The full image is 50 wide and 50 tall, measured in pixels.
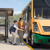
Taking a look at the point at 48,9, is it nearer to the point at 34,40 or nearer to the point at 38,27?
the point at 38,27

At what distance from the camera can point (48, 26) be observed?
31.9 feet

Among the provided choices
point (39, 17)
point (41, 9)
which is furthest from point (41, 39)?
point (41, 9)

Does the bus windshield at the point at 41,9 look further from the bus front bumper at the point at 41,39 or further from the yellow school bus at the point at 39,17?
the bus front bumper at the point at 41,39

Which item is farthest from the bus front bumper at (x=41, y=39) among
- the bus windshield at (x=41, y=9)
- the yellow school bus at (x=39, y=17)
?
the bus windshield at (x=41, y=9)

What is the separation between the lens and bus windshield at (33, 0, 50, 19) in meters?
10.5

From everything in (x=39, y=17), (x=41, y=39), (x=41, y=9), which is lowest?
(x=41, y=39)

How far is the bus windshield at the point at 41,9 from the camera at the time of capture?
34.3 feet

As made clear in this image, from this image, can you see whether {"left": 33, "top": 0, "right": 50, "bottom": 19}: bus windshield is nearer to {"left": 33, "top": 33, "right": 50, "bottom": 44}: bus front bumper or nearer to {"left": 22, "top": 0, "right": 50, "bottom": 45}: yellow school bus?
{"left": 22, "top": 0, "right": 50, "bottom": 45}: yellow school bus

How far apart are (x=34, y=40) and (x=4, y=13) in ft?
12.3

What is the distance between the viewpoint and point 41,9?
1057 cm

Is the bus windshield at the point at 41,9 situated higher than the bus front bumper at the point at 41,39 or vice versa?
the bus windshield at the point at 41,9

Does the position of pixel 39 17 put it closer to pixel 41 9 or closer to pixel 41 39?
pixel 41 9

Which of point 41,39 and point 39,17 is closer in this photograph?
point 41,39

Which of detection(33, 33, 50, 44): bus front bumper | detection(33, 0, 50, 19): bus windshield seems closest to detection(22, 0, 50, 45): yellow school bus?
detection(33, 0, 50, 19): bus windshield
